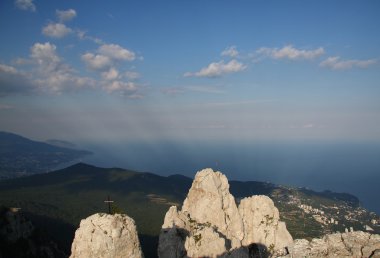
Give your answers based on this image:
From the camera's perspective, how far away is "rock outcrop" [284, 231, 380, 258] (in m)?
31.2

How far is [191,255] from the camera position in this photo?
148 feet

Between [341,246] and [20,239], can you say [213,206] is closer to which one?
[341,246]

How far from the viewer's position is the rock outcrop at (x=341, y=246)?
102ft

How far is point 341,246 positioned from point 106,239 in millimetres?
22001

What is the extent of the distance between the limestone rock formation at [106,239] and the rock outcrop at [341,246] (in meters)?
14.6

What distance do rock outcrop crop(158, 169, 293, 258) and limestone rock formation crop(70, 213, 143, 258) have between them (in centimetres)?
1878

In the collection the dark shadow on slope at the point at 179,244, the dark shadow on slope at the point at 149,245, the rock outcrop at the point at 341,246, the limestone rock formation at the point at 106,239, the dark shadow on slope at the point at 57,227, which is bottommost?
the dark shadow on slope at the point at 149,245

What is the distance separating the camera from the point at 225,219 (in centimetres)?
5788

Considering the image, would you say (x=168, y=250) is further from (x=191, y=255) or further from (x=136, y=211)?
(x=136, y=211)

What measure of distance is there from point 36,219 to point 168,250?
11628 centimetres

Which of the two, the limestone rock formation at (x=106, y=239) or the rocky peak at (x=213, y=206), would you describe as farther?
the rocky peak at (x=213, y=206)

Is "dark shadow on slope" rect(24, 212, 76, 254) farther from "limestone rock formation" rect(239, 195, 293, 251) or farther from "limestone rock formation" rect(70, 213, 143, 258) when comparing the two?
"limestone rock formation" rect(70, 213, 143, 258)

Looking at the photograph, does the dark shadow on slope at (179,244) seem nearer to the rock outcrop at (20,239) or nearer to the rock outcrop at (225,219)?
the rock outcrop at (225,219)

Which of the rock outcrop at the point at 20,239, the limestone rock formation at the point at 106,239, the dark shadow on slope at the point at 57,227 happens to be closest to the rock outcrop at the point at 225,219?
the limestone rock formation at the point at 106,239
